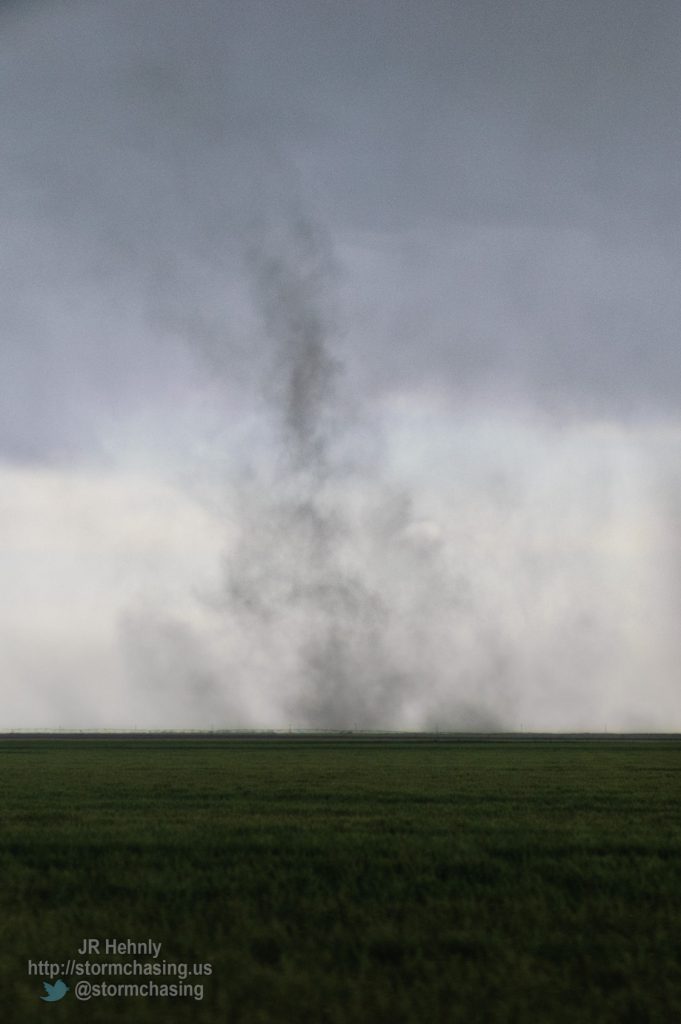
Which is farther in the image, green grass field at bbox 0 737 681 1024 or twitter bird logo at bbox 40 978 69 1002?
twitter bird logo at bbox 40 978 69 1002

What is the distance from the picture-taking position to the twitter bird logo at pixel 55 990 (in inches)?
281

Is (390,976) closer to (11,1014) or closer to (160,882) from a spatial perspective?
(11,1014)

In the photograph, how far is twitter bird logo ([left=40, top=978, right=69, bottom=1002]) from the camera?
715 cm

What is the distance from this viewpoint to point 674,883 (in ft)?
36.1

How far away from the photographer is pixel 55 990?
23.9ft

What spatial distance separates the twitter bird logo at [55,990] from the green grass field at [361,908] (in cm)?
9

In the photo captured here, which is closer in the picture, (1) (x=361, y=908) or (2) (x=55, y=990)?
(2) (x=55, y=990)

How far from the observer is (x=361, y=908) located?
9641mm

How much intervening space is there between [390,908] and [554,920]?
1.92 meters

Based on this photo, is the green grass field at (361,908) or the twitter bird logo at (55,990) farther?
the twitter bird logo at (55,990)

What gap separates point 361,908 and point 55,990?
12.2ft

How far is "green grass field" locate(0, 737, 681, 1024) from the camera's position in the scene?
22.8 ft

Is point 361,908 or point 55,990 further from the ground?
point 361,908

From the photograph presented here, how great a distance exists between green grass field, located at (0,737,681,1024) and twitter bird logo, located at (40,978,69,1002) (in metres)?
0.09
